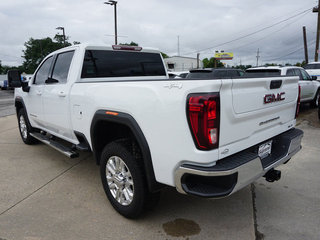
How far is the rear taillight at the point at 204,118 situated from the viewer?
1986 mm

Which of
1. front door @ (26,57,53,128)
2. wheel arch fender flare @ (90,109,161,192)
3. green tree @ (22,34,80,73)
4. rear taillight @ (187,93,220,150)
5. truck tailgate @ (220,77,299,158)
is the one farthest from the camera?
green tree @ (22,34,80,73)

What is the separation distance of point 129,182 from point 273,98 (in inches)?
66.0

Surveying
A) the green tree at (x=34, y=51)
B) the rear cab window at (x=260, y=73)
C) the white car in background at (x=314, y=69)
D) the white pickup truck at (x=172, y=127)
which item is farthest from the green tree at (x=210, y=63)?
the white pickup truck at (x=172, y=127)

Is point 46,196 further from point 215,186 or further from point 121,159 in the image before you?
point 215,186

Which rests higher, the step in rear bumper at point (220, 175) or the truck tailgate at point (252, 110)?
the truck tailgate at point (252, 110)

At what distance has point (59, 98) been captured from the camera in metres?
3.76

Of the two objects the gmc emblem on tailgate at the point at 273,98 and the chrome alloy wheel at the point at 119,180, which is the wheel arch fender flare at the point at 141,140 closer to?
the chrome alloy wheel at the point at 119,180

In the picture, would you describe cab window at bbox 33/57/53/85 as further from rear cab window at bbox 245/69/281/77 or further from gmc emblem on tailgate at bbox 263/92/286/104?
gmc emblem on tailgate at bbox 263/92/286/104

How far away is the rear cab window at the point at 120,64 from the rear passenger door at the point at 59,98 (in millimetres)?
329

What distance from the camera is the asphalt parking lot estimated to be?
104 inches

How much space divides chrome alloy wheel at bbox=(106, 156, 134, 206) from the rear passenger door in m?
1.04

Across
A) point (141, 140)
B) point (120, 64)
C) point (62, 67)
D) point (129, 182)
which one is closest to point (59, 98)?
point (62, 67)

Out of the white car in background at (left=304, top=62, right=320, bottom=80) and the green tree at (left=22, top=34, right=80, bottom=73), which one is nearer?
the white car in background at (left=304, top=62, right=320, bottom=80)

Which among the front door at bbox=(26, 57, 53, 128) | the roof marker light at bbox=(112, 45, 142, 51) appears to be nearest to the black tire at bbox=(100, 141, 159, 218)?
the roof marker light at bbox=(112, 45, 142, 51)
